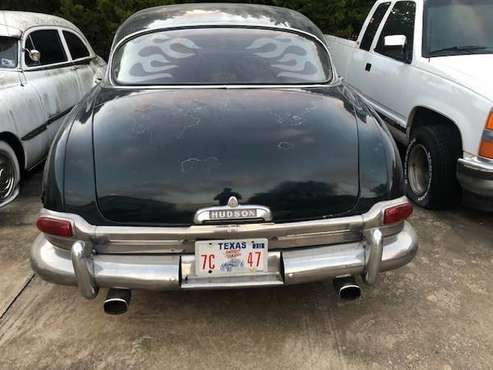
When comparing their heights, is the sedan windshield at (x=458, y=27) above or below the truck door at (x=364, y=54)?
above

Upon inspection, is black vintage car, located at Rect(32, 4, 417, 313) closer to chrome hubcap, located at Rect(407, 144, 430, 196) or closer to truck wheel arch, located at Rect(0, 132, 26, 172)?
chrome hubcap, located at Rect(407, 144, 430, 196)

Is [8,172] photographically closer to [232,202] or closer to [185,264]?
[185,264]

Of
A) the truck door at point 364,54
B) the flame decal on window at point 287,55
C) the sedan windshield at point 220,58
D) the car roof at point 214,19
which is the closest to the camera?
the sedan windshield at point 220,58

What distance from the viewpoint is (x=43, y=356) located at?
273 cm

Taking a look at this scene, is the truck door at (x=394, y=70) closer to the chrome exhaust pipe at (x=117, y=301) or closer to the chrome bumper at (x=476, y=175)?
the chrome bumper at (x=476, y=175)

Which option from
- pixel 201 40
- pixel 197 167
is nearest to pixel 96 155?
pixel 197 167

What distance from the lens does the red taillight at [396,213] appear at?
8.63ft

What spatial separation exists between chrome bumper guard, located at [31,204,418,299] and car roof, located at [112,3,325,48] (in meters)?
1.80

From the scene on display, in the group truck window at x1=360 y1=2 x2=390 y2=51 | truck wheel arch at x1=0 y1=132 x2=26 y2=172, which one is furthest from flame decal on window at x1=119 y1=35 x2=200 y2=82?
truck window at x1=360 y1=2 x2=390 y2=51

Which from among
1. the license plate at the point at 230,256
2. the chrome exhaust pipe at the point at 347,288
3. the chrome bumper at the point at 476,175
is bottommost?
the chrome exhaust pipe at the point at 347,288

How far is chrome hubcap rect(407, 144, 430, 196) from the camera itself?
14.9 feet

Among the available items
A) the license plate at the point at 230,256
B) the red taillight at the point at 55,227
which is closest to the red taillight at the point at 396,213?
the license plate at the point at 230,256

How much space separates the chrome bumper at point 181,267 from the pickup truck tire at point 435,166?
5.90 ft

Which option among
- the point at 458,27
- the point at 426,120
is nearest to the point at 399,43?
the point at 458,27
